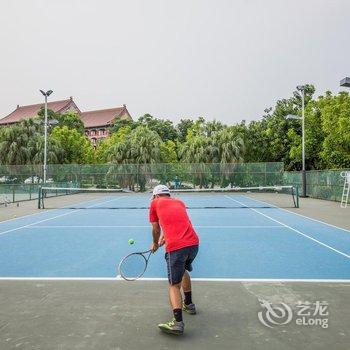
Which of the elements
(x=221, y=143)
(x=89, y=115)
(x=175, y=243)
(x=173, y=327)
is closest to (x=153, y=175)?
(x=221, y=143)

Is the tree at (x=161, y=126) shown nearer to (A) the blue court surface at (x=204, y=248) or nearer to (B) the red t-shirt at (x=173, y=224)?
(A) the blue court surface at (x=204, y=248)

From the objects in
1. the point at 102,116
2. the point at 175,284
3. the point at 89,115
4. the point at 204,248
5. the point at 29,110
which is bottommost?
the point at 204,248

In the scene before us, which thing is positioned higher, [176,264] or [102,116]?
[102,116]

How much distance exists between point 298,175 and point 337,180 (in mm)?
8647

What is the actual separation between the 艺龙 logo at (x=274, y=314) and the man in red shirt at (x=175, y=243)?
90 cm

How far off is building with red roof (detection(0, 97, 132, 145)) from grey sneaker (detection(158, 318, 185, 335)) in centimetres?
11177

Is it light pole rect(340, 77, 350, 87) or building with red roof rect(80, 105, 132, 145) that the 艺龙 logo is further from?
building with red roof rect(80, 105, 132, 145)

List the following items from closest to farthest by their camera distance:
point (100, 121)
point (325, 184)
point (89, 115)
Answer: point (325, 184), point (100, 121), point (89, 115)

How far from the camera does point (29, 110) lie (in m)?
121

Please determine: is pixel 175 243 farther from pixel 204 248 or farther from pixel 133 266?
pixel 204 248

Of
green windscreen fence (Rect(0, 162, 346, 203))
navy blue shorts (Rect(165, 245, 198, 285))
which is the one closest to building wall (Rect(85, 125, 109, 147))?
green windscreen fence (Rect(0, 162, 346, 203))

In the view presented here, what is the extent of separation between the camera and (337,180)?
26.6m

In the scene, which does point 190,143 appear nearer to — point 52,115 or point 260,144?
point 260,144

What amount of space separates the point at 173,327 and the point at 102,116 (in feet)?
387
